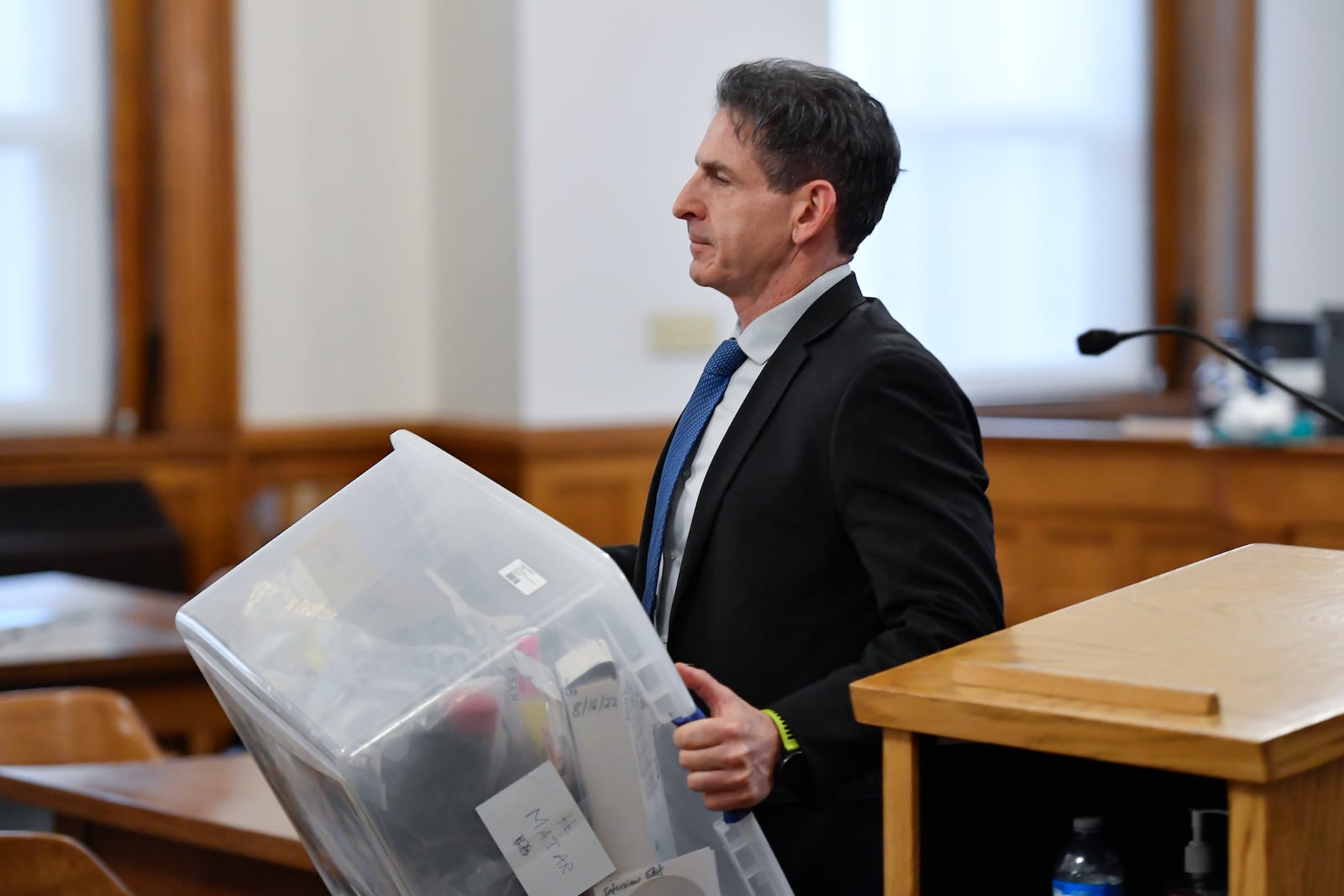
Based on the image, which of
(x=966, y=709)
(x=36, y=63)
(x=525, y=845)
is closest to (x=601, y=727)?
(x=525, y=845)

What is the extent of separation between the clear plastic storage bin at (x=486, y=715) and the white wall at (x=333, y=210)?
14.1 feet

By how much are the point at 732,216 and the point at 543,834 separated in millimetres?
719

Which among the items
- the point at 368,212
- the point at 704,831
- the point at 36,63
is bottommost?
the point at 704,831

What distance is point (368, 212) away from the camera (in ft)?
18.4

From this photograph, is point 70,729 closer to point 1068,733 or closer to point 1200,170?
point 1068,733

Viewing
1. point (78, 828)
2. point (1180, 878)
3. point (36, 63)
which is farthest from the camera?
point (36, 63)

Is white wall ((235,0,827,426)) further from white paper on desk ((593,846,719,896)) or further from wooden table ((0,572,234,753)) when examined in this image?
white paper on desk ((593,846,719,896))

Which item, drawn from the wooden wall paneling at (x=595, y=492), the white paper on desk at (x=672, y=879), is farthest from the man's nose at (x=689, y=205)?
the wooden wall paneling at (x=595, y=492)

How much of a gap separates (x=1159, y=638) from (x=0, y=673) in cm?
242

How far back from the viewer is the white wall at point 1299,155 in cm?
746

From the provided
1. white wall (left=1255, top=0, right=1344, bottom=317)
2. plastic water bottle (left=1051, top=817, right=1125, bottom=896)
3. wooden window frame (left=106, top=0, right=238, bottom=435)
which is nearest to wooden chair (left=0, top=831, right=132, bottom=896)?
plastic water bottle (left=1051, top=817, right=1125, bottom=896)

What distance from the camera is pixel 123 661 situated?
3059 millimetres

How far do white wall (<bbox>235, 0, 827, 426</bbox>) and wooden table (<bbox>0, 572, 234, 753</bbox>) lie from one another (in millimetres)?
1992

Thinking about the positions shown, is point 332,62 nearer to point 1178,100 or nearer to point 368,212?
point 368,212
